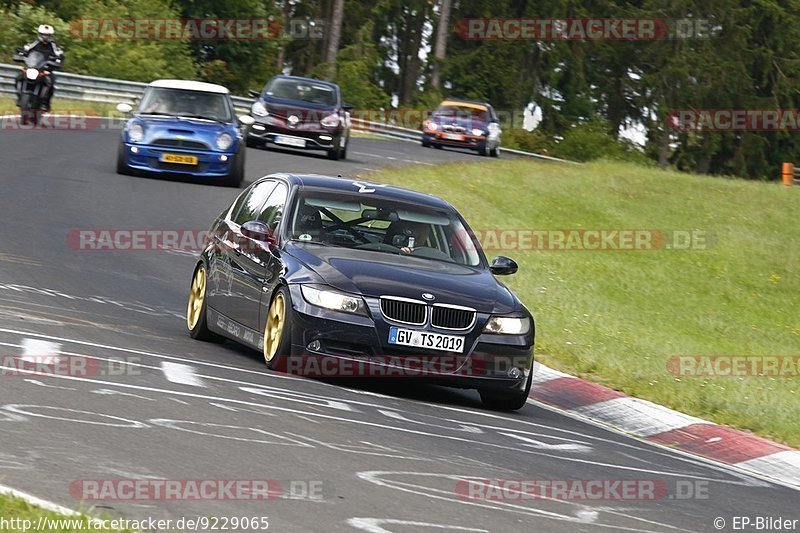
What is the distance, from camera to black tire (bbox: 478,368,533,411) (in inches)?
417

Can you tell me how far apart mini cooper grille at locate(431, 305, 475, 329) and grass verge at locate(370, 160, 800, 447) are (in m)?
2.06

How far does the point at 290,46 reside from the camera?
3317 inches

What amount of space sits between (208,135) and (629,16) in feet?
169

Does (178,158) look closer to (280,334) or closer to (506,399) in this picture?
(280,334)

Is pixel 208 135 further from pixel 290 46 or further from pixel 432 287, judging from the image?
pixel 290 46

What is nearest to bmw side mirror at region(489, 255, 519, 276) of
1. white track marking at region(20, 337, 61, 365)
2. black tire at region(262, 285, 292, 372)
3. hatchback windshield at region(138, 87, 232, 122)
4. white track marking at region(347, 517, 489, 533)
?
black tire at region(262, 285, 292, 372)

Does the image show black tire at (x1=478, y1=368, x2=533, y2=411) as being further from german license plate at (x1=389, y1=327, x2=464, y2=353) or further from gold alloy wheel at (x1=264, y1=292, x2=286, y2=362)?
gold alloy wheel at (x1=264, y1=292, x2=286, y2=362)

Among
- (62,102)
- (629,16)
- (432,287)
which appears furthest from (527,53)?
(432,287)

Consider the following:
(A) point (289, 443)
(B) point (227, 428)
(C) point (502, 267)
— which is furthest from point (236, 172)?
(A) point (289, 443)

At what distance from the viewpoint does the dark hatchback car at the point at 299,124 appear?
1272 inches

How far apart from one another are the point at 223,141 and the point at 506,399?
14717mm

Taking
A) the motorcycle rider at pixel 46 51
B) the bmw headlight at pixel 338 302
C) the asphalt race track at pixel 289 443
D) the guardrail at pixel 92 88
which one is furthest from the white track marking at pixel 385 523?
the guardrail at pixel 92 88

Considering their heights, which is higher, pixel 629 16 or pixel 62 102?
pixel 629 16

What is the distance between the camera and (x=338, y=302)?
10.2 metres
